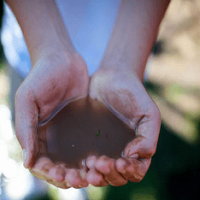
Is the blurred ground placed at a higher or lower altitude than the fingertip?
lower

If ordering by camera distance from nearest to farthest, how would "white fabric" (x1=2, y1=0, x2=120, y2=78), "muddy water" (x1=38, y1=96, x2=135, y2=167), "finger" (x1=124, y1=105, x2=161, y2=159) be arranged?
"finger" (x1=124, y1=105, x2=161, y2=159), "muddy water" (x1=38, y1=96, x2=135, y2=167), "white fabric" (x1=2, y1=0, x2=120, y2=78)

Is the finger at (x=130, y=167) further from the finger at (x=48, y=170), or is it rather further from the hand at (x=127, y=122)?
the finger at (x=48, y=170)

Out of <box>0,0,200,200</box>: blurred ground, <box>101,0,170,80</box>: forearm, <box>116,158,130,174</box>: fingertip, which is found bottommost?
<box>0,0,200,200</box>: blurred ground

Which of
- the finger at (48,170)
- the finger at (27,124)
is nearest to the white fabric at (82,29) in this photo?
the finger at (27,124)

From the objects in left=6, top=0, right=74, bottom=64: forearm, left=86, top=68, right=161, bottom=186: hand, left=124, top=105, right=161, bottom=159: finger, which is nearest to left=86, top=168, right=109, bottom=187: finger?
left=86, top=68, right=161, bottom=186: hand

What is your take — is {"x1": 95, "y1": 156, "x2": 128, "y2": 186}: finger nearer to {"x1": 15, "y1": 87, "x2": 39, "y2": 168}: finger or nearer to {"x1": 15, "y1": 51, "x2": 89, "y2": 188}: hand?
{"x1": 15, "y1": 51, "x2": 89, "y2": 188}: hand

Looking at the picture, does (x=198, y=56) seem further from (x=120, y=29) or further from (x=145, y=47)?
(x=120, y=29)
